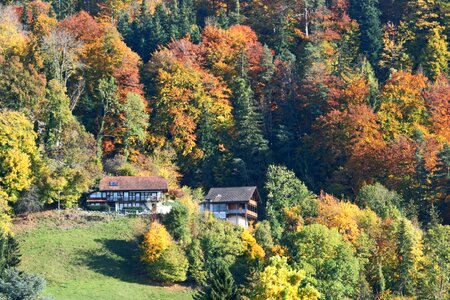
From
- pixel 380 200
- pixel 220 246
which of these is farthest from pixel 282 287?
pixel 380 200

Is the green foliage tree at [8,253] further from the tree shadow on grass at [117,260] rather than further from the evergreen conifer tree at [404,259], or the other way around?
the evergreen conifer tree at [404,259]

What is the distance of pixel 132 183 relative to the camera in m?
88.2

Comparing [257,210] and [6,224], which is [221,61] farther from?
[6,224]

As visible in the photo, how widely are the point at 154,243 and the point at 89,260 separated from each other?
5.89 m

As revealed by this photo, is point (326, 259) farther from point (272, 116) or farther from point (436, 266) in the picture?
point (272, 116)

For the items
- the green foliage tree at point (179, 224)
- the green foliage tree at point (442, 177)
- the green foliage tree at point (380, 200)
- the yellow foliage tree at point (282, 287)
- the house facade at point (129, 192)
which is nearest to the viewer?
the yellow foliage tree at point (282, 287)

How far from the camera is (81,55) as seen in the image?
104875 mm

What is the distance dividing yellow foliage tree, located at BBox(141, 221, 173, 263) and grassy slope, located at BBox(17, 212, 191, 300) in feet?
5.88

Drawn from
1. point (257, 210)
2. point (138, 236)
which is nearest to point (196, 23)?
point (257, 210)

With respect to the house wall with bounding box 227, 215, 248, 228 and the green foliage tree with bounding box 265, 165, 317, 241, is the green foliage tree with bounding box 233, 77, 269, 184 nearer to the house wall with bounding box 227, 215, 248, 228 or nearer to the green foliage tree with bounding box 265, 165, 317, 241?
the green foliage tree with bounding box 265, 165, 317, 241

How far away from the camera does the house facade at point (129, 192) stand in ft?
287

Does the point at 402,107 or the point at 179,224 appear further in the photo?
the point at 402,107

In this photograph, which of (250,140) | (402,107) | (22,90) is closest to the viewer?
(22,90)

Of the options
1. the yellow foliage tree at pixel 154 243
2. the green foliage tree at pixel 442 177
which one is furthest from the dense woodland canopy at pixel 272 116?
the yellow foliage tree at pixel 154 243
